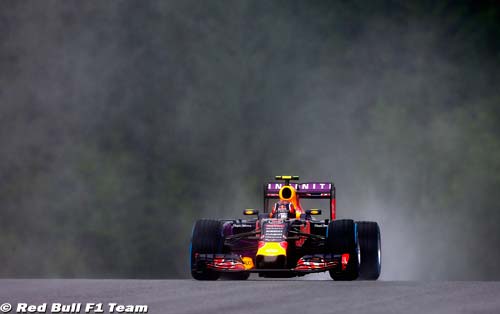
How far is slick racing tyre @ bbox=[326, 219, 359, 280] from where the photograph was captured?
19.9 metres

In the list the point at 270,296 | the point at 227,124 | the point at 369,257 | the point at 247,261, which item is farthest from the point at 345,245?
the point at 227,124

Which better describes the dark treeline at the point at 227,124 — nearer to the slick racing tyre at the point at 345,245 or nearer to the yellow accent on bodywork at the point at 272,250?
the slick racing tyre at the point at 345,245

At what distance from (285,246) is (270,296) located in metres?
5.56

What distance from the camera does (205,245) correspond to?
2055cm

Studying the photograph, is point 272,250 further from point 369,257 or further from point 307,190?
point 307,190

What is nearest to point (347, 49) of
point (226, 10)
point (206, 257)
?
point (226, 10)

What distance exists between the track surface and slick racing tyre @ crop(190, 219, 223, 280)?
10.2 ft

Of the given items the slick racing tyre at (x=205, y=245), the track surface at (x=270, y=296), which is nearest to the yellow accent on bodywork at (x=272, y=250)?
the slick racing tyre at (x=205, y=245)

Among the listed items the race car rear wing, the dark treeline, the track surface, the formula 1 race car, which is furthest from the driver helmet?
the dark treeline

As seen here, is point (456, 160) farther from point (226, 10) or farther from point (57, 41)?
point (57, 41)

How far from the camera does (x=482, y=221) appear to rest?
37.6 meters

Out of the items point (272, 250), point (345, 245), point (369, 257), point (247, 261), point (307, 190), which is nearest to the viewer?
point (272, 250)

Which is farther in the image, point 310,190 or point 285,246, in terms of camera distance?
point 310,190

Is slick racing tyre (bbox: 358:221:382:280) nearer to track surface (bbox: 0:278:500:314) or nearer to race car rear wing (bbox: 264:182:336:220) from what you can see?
race car rear wing (bbox: 264:182:336:220)
